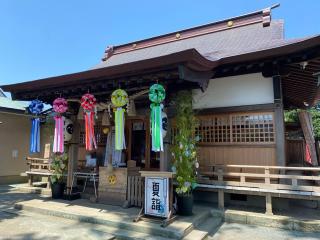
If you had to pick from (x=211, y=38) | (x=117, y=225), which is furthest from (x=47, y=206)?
(x=211, y=38)

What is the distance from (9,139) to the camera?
13344mm

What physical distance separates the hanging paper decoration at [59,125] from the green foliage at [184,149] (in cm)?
347

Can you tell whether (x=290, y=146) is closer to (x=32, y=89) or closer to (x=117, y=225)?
(x=117, y=225)

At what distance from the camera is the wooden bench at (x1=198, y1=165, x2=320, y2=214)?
609 centimetres

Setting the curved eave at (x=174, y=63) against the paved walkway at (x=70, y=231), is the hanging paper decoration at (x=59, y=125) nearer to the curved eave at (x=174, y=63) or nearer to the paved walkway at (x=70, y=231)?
the curved eave at (x=174, y=63)

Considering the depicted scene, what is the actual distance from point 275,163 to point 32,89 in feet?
24.2

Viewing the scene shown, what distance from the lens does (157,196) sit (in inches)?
241

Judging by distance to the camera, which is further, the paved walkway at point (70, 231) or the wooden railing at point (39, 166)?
the wooden railing at point (39, 166)

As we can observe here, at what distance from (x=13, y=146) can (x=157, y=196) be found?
10.5m

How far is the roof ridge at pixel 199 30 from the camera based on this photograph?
35.7 ft

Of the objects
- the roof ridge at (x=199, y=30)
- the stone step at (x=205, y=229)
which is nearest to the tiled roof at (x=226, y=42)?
the roof ridge at (x=199, y=30)

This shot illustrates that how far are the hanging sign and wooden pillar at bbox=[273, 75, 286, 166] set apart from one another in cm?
317

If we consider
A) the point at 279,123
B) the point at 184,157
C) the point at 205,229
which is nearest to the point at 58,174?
the point at 184,157

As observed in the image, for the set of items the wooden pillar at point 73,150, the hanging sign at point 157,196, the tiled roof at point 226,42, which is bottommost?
the hanging sign at point 157,196
